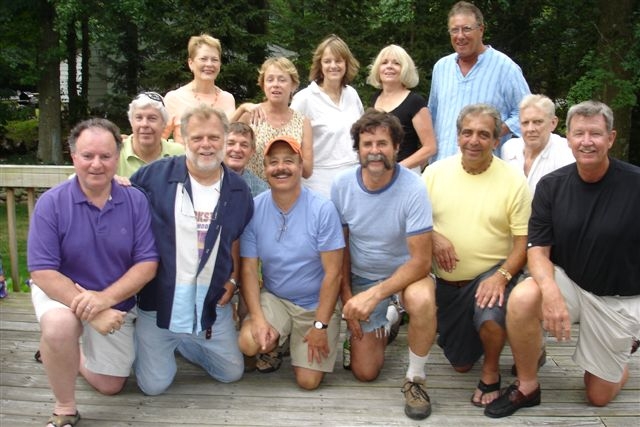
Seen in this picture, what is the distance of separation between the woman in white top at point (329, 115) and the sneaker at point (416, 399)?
5.01 ft

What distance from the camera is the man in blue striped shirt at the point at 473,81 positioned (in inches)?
173

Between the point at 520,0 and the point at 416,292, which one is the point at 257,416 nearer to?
the point at 416,292

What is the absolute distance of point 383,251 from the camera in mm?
3570

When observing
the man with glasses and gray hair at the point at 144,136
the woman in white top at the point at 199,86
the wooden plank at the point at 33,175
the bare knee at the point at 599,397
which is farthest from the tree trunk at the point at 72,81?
the bare knee at the point at 599,397

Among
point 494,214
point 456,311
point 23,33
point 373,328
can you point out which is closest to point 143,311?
point 373,328

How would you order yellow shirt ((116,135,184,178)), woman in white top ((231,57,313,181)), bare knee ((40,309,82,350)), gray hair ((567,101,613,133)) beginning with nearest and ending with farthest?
bare knee ((40,309,82,350)) → gray hair ((567,101,613,133)) → yellow shirt ((116,135,184,178)) → woman in white top ((231,57,313,181))

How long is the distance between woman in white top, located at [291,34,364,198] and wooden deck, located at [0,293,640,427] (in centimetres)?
127

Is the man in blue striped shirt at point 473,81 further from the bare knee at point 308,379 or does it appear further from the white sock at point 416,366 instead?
the bare knee at point 308,379

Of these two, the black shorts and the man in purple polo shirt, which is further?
the black shorts

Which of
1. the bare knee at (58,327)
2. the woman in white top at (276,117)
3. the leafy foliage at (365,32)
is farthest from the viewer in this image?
the leafy foliage at (365,32)

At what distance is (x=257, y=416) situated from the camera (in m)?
3.27

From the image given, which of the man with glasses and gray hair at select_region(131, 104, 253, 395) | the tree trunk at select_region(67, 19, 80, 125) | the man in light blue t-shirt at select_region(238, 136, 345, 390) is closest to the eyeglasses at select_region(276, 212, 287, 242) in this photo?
the man in light blue t-shirt at select_region(238, 136, 345, 390)

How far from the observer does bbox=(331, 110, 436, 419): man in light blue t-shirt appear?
133 inches

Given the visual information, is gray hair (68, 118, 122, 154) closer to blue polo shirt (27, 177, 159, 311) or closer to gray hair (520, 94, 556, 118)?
blue polo shirt (27, 177, 159, 311)
